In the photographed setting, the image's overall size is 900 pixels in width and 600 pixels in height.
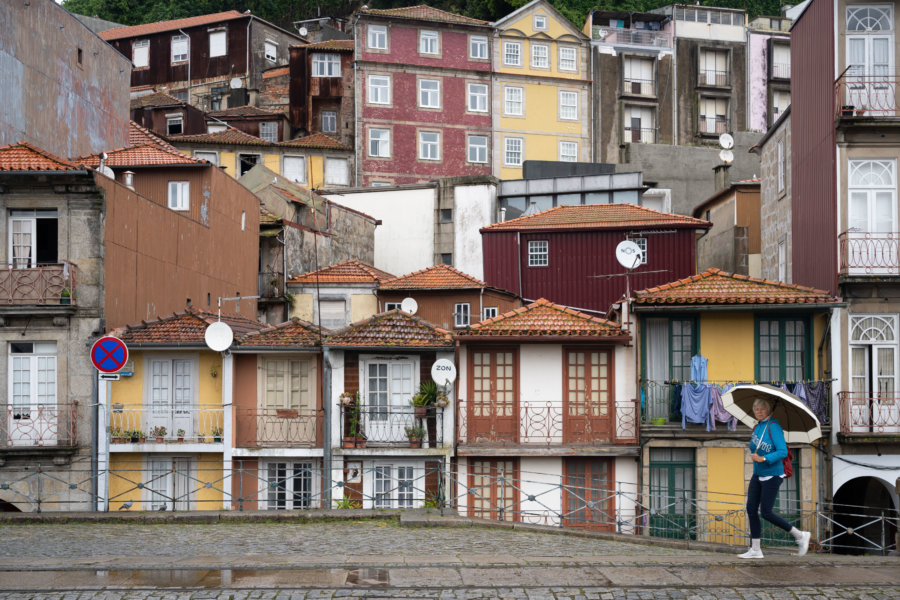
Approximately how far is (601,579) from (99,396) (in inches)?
644

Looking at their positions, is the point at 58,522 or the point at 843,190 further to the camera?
the point at 843,190

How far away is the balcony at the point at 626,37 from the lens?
67.5m

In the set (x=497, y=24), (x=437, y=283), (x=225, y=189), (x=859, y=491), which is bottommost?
(x=859, y=491)

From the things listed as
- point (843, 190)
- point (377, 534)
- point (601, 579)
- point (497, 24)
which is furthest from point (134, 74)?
point (601, 579)

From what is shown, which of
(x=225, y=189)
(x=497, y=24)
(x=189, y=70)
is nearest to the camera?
(x=225, y=189)

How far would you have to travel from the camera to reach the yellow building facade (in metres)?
63.8

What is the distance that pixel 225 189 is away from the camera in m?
35.8

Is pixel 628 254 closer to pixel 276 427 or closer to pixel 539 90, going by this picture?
pixel 276 427

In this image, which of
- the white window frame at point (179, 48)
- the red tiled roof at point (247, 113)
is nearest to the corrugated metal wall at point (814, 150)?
the red tiled roof at point (247, 113)

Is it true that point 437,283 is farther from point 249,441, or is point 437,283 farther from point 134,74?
point 134,74

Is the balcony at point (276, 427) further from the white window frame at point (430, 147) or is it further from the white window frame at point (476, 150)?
the white window frame at point (476, 150)

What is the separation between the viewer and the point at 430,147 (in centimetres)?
6216

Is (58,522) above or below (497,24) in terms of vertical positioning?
below

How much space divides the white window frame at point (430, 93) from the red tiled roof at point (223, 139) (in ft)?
30.7
